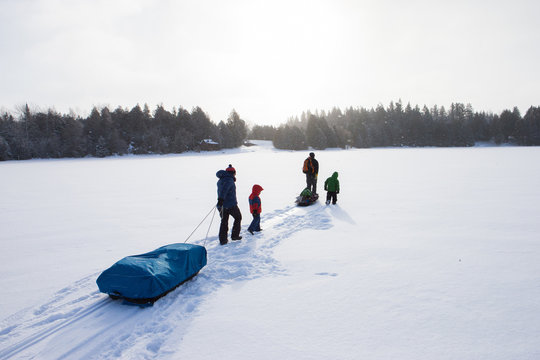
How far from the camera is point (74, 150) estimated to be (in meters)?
48.4

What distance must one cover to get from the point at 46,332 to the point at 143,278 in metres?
1.24

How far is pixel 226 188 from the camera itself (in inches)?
249

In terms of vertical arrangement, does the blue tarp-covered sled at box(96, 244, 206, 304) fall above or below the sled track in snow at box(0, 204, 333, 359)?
above

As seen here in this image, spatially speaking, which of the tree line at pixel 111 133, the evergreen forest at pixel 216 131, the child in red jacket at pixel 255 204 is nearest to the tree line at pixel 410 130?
the evergreen forest at pixel 216 131

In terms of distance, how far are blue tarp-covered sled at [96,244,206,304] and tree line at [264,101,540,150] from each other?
64.3 meters

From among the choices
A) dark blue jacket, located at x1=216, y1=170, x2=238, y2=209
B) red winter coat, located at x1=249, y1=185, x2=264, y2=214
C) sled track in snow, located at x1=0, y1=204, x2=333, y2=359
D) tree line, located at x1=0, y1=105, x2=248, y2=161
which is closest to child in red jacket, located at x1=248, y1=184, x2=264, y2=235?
red winter coat, located at x1=249, y1=185, x2=264, y2=214

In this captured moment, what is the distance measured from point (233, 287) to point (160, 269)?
3.82 ft

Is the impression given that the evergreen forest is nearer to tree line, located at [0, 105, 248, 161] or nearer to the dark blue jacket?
tree line, located at [0, 105, 248, 161]

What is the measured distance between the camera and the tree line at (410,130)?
225ft

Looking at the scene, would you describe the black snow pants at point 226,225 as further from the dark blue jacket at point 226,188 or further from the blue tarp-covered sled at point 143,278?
the blue tarp-covered sled at point 143,278

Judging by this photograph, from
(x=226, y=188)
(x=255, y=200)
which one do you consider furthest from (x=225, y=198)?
(x=255, y=200)

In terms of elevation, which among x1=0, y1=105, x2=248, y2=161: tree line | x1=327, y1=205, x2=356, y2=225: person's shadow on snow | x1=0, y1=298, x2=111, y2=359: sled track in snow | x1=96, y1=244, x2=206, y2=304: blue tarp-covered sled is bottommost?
x1=0, y1=298, x2=111, y2=359: sled track in snow

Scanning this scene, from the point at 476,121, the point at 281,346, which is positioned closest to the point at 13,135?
the point at 281,346

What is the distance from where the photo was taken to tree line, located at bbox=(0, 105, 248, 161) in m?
45.8
